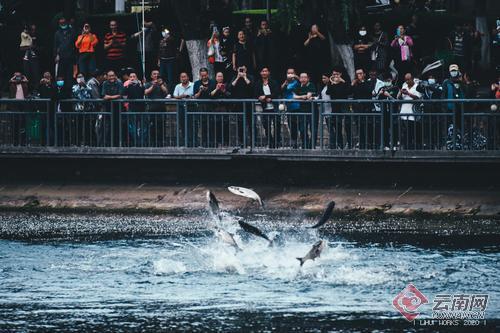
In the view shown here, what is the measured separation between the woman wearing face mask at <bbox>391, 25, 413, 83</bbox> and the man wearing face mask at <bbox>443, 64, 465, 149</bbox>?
3.69 meters

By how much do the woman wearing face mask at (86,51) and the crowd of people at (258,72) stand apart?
0.07ft

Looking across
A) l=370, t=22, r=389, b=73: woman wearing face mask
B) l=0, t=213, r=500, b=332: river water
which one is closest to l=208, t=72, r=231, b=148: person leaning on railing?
l=0, t=213, r=500, b=332: river water

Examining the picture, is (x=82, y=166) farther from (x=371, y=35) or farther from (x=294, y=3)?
(x=371, y=35)

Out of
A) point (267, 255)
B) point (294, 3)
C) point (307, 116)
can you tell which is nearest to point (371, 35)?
point (294, 3)

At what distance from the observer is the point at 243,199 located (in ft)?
90.8

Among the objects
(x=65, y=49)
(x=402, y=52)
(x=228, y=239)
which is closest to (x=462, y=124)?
(x=228, y=239)

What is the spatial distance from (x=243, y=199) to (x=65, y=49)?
26.0ft

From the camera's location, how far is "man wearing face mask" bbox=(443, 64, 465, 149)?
85.5 feet

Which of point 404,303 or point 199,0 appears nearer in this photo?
point 404,303

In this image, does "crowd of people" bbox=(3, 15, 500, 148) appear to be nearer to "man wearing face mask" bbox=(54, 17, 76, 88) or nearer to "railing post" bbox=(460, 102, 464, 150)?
"man wearing face mask" bbox=(54, 17, 76, 88)

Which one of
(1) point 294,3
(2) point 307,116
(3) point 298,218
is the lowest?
(3) point 298,218

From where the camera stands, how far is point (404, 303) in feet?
60.2

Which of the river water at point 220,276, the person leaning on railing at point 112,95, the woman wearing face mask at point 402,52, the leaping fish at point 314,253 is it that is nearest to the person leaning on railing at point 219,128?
the river water at point 220,276

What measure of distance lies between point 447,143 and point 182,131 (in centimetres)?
494
